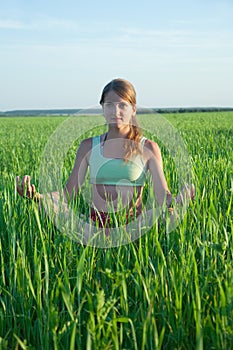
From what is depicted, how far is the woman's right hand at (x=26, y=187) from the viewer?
2.21 metres

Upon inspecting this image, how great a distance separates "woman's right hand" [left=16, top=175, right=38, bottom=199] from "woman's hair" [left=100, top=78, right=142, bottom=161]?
0.53m

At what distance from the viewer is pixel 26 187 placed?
7.32 ft

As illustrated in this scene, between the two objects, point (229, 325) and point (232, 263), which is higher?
point (232, 263)

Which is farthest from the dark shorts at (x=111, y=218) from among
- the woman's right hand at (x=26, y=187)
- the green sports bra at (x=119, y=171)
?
the woman's right hand at (x=26, y=187)

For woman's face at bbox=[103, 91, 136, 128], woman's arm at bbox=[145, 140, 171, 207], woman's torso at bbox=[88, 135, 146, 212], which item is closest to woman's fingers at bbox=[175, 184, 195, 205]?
woman's arm at bbox=[145, 140, 171, 207]

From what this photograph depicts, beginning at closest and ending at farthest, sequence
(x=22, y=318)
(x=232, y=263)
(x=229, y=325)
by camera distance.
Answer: (x=229, y=325)
(x=22, y=318)
(x=232, y=263)

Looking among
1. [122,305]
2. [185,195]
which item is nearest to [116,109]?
[185,195]

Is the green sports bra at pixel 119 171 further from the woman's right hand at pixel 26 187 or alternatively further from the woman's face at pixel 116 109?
the woman's right hand at pixel 26 187

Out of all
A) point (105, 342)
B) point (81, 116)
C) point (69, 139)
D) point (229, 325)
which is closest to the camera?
point (105, 342)

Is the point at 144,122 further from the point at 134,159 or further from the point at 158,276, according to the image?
the point at 158,276

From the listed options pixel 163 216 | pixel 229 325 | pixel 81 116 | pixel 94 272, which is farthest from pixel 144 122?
pixel 229 325

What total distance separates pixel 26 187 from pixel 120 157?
0.56 meters

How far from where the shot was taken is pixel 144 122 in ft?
8.66

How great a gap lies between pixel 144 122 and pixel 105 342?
1536 mm
